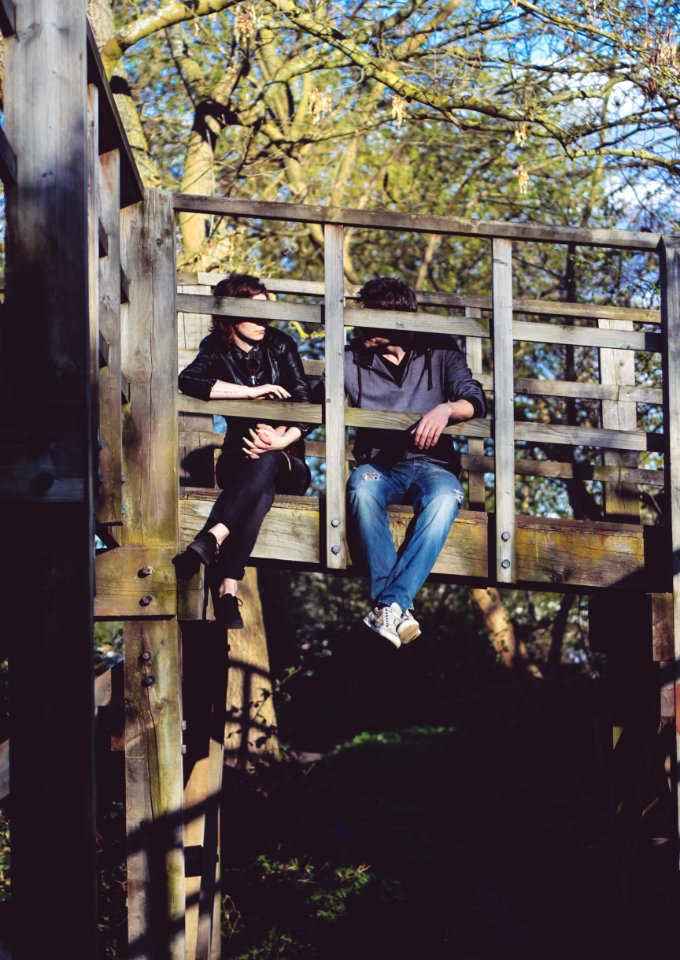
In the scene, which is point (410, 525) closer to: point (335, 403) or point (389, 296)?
point (335, 403)

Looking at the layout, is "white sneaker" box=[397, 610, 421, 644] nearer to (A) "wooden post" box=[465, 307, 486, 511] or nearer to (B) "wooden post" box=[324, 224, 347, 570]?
(B) "wooden post" box=[324, 224, 347, 570]

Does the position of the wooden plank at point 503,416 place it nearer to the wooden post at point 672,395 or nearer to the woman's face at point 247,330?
the wooden post at point 672,395

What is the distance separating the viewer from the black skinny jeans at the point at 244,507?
5184mm

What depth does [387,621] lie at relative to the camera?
505 centimetres

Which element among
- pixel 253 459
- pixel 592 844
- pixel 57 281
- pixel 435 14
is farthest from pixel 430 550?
pixel 435 14

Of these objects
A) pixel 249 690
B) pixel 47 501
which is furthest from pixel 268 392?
pixel 249 690

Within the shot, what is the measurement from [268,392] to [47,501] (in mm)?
2204

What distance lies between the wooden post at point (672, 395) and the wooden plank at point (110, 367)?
8.29 ft

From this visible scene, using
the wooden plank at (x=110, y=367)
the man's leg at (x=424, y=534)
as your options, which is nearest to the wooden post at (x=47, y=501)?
the wooden plank at (x=110, y=367)

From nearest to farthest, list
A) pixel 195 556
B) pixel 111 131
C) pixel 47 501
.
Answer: pixel 47 501, pixel 111 131, pixel 195 556

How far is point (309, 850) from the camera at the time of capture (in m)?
10.1

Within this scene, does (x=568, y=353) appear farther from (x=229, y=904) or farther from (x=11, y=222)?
(x=11, y=222)

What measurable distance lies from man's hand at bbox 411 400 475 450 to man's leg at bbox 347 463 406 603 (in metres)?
0.24

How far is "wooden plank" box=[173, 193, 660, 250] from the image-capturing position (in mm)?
5316
